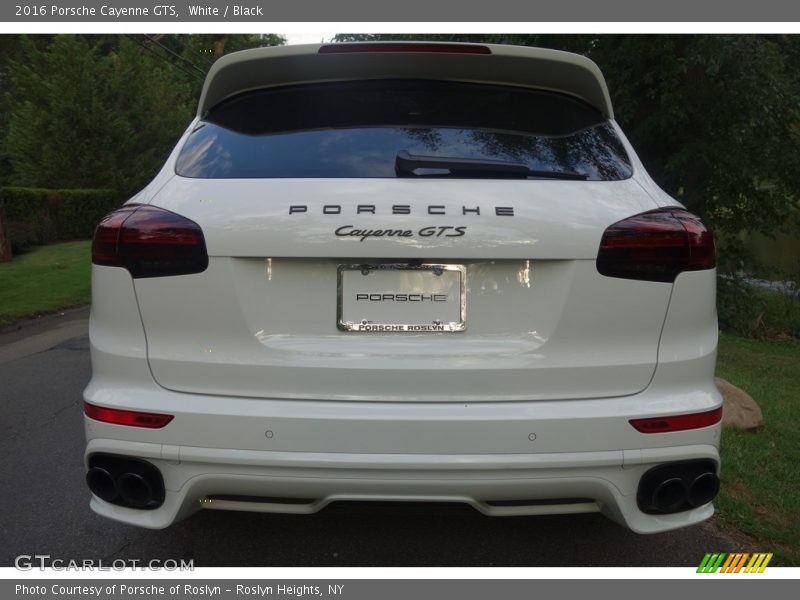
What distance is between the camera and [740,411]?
4.86 m

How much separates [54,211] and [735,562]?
2403 centimetres

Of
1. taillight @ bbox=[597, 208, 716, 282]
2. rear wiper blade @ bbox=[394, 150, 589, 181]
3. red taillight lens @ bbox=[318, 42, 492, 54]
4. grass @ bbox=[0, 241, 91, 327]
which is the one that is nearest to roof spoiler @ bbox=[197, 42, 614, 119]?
red taillight lens @ bbox=[318, 42, 492, 54]

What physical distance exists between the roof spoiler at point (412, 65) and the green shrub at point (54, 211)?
21.3 m

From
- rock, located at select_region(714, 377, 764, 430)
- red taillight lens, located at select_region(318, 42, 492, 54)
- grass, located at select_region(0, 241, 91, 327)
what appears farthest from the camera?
grass, located at select_region(0, 241, 91, 327)

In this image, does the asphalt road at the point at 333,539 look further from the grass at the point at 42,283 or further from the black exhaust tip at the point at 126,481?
the grass at the point at 42,283

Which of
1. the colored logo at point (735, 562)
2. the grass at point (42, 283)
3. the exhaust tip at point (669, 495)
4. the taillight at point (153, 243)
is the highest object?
the taillight at point (153, 243)

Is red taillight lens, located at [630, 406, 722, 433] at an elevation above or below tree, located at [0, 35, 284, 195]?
above

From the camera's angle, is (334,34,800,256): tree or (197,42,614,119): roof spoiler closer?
(197,42,614,119): roof spoiler

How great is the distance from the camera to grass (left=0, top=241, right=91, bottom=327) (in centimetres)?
1049

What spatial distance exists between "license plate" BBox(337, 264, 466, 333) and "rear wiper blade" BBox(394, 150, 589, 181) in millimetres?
352

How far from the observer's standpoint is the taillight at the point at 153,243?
90.5 inches

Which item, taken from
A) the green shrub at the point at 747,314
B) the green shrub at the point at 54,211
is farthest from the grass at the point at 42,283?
the green shrub at the point at 747,314

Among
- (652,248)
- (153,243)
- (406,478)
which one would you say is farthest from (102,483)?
(652,248)

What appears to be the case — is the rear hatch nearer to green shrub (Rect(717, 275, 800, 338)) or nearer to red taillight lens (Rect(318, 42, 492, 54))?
red taillight lens (Rect(318, 42, 492, 54))
